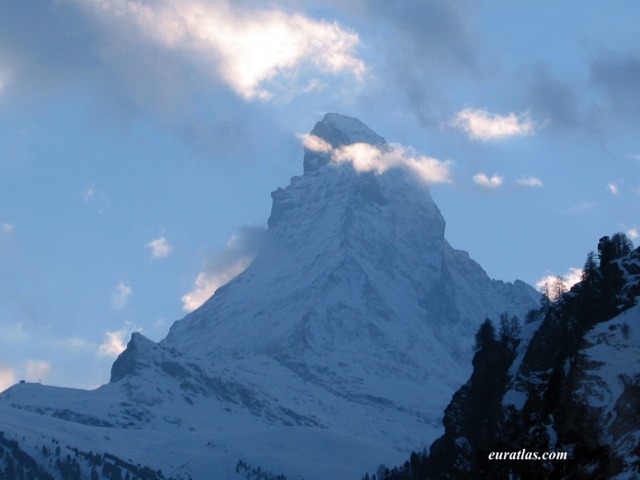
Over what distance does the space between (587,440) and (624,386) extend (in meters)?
6.45

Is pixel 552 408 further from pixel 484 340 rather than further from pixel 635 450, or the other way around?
pixel 484 340

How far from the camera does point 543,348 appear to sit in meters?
155

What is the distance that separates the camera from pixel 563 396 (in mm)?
138750

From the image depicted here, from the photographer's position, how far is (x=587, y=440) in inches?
5197

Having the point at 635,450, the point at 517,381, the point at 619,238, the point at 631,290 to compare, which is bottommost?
the point at 635,450

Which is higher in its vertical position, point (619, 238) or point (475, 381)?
point (619, 238)

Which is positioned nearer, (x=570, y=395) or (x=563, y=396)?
(x=570, y=395)

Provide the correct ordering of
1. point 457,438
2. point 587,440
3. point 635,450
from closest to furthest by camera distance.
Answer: point 635,450 < point 587,440 < point 457,438

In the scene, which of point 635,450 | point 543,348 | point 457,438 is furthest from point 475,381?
point 635,450

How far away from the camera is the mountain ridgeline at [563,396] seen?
13088 centimetres

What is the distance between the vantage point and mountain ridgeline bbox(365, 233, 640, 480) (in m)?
131

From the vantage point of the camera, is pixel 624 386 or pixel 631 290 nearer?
pixel 624 386

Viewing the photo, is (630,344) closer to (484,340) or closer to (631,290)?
(631,290)

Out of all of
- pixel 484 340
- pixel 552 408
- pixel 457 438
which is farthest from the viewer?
pixel 484 340
